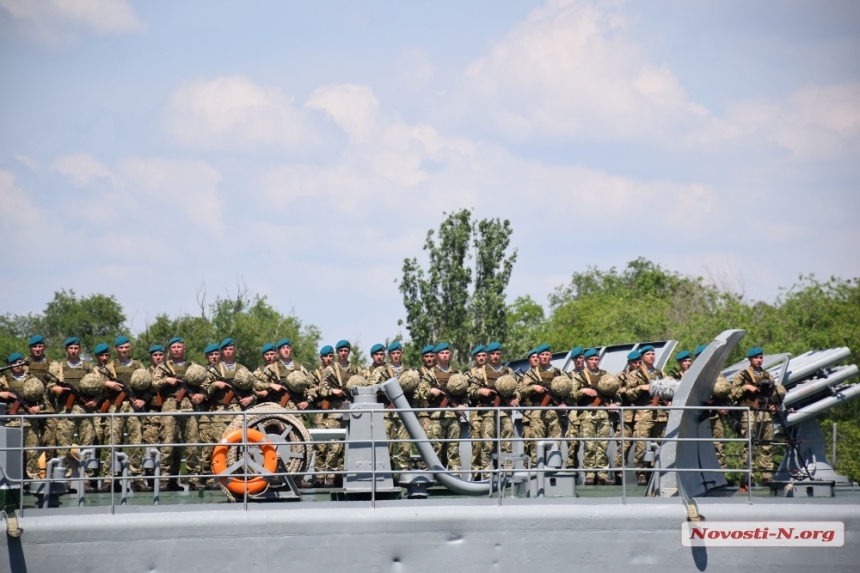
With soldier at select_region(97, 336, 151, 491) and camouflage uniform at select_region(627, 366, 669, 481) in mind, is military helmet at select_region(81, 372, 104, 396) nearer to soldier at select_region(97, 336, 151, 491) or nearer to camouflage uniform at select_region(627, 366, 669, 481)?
soldier at select_region(97, 336, 151, 491)

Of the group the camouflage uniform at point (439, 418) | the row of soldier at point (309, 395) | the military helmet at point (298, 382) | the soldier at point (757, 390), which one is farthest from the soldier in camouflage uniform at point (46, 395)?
the soldier at point (757, 390)

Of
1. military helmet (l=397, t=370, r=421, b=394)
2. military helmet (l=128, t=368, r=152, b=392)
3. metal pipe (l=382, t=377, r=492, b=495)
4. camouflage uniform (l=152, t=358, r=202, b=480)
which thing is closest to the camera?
metal pipe (l=382, t=377, r=492, b=495)

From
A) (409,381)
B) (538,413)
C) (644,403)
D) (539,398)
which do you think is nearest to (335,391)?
(409,381)

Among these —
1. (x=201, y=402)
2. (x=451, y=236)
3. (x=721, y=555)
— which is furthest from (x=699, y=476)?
(x=451, y=236)

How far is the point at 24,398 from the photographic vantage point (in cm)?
1235

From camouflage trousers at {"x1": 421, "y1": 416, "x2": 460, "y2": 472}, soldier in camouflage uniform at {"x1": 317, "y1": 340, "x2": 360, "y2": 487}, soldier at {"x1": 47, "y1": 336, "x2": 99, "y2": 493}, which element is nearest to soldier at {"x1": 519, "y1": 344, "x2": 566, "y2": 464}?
camouflage trousers at {"x1": 421, "y1": 416, "x2": 460, "y2": 472}

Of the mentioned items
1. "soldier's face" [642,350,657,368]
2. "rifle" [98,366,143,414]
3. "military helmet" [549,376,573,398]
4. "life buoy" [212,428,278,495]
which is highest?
"soldier's face" [642,350,657,368]

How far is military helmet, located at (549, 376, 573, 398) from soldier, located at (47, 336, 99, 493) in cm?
514

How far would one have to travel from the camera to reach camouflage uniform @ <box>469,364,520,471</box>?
12820 mm

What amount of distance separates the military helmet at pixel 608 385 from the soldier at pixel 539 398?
479 millimetres

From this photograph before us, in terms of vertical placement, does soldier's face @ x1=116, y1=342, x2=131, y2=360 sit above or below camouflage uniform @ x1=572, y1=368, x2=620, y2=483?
above

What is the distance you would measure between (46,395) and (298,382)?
2.95m

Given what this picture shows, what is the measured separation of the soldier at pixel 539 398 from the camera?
1301 cm

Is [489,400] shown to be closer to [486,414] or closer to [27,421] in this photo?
[486,414]
